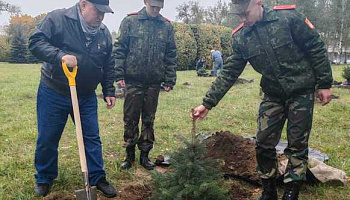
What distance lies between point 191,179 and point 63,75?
62.5 inches

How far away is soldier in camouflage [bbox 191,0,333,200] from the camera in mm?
3086

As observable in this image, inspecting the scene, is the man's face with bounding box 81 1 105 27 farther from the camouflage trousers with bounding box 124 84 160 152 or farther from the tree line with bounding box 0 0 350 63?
the tree line with bounding box 0 0 350 63

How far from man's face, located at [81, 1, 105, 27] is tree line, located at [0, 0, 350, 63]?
92.3 ft

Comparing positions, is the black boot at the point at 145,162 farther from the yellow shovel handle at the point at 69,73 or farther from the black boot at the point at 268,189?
the yellow shovel handle at the point at 69,73

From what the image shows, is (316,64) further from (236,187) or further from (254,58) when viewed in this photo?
(236,187)

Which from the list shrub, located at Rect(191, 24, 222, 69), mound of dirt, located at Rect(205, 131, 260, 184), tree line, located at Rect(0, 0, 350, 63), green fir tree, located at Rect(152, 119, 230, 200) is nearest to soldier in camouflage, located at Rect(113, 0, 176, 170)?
mound of dirt, located at Rect(205, 131, 260, 184)

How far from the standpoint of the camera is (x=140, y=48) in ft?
14.1

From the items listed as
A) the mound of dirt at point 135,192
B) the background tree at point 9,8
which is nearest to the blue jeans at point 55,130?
the mound of dirt at point 135,192

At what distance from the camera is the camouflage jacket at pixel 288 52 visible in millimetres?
3076

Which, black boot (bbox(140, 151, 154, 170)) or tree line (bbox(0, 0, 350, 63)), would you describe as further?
tree line (bbox(0, 0, 350, 63))

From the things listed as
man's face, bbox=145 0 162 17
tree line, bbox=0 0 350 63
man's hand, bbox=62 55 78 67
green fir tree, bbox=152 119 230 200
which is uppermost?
tree line, bbox=0 0 350 63

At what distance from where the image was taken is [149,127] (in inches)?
179

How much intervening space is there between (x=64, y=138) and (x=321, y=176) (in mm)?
Answer: 4170

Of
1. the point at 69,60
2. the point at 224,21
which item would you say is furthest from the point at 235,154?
the point at 224,21
